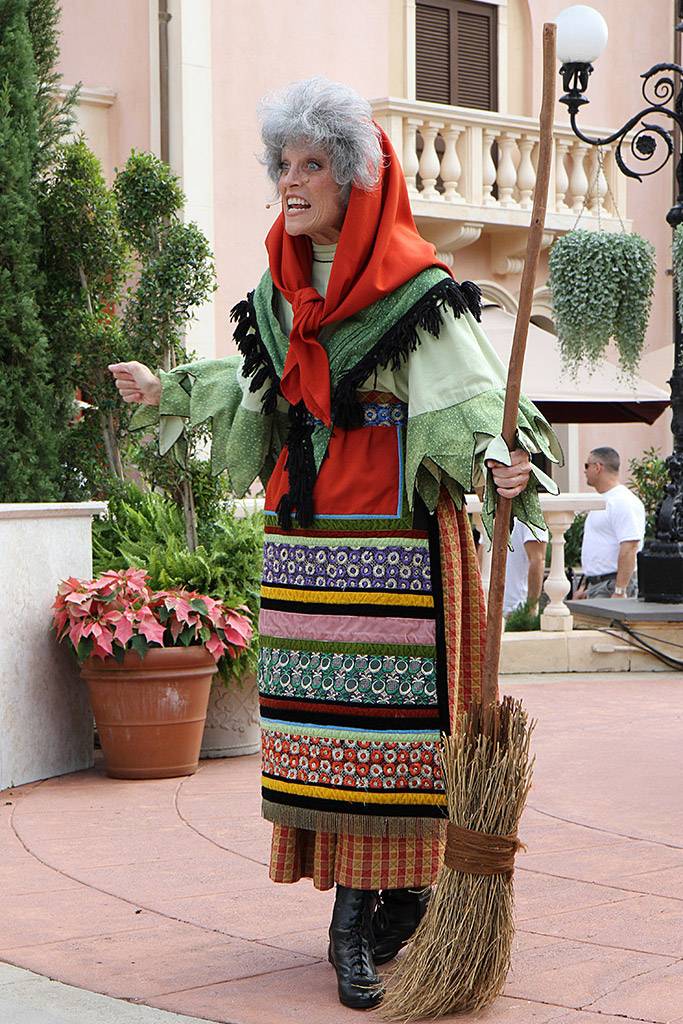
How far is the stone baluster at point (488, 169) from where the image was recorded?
16.3m

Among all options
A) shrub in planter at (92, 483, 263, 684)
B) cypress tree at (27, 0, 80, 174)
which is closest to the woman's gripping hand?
shrub in planter at (92, 483, 263, 684)

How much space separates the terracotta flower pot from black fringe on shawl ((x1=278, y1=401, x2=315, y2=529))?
2394 millimetres

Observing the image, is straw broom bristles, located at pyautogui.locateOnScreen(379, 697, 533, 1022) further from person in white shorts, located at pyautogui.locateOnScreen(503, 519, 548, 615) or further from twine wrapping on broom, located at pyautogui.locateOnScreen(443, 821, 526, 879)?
person in white shorts, located at pyautogui.locateOnScreen(503, 519, 548, 615)

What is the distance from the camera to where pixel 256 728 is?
678 centimetres

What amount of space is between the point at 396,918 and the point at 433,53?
14.3 m

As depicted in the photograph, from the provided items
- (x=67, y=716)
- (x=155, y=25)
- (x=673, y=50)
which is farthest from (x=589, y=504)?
(x=673, y=50)

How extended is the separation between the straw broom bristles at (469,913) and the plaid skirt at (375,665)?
0.14 meters

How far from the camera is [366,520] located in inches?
146

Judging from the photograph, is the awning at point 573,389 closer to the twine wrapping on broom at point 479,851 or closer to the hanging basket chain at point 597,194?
the hanging basket chain at point 597,194

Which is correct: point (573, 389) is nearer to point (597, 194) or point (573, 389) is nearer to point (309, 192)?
point (597, 194)

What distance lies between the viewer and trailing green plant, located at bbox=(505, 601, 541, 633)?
10383mm

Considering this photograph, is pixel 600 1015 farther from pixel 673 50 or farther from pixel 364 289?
pixel 673 50

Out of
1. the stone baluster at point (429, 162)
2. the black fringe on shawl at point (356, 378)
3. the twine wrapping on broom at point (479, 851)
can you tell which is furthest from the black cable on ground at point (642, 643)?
the stone baluster at point (429, 162)

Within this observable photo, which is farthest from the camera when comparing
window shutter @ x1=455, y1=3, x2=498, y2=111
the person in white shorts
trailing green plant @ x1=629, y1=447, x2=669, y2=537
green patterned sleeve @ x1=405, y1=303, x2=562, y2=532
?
window shutter @ x1=455, y1=3, x2=498, y2=111
